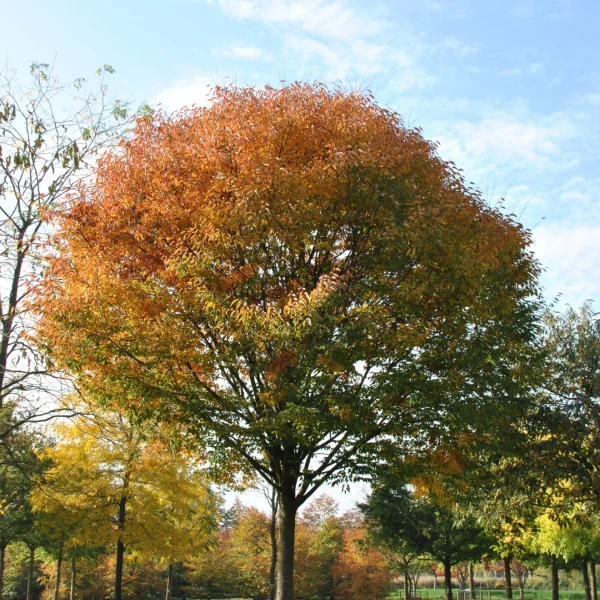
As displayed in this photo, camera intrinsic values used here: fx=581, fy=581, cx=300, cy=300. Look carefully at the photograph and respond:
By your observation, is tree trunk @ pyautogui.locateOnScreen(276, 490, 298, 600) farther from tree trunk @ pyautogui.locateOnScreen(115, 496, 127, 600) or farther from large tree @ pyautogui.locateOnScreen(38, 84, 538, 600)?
tree trunk @ pyautogui.locateOnScreen(115, 496, 127, 600)

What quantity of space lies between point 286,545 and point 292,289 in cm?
482

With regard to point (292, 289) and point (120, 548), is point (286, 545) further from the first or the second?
point (120, 548)

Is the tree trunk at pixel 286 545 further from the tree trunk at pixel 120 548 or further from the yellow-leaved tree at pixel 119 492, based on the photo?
the tree trunk at pixel 120 548

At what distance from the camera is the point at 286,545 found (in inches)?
428

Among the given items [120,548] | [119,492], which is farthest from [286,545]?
[120,548]

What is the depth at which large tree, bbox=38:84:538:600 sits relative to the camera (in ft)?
30.4

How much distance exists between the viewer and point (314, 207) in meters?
9.55

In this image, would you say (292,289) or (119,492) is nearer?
(292,289)

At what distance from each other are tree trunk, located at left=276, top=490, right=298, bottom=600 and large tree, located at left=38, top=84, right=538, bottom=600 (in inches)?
2.0

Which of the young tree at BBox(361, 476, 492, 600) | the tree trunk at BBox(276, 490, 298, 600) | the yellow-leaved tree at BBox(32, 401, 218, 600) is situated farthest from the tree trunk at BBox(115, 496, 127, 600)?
the young tree at BBox(361, 476, 492, 600)

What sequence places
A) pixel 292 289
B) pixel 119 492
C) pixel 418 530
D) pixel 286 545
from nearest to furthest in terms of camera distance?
pixel 292 289 → pixel 286 545 → pixel 119 492 → pixel 418 530

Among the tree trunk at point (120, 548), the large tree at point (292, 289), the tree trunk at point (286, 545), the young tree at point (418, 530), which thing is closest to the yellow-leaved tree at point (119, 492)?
the tree trunk at point (120, 548)

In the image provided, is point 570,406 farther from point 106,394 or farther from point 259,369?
point 106,394

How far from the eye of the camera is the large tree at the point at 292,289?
9.27m
